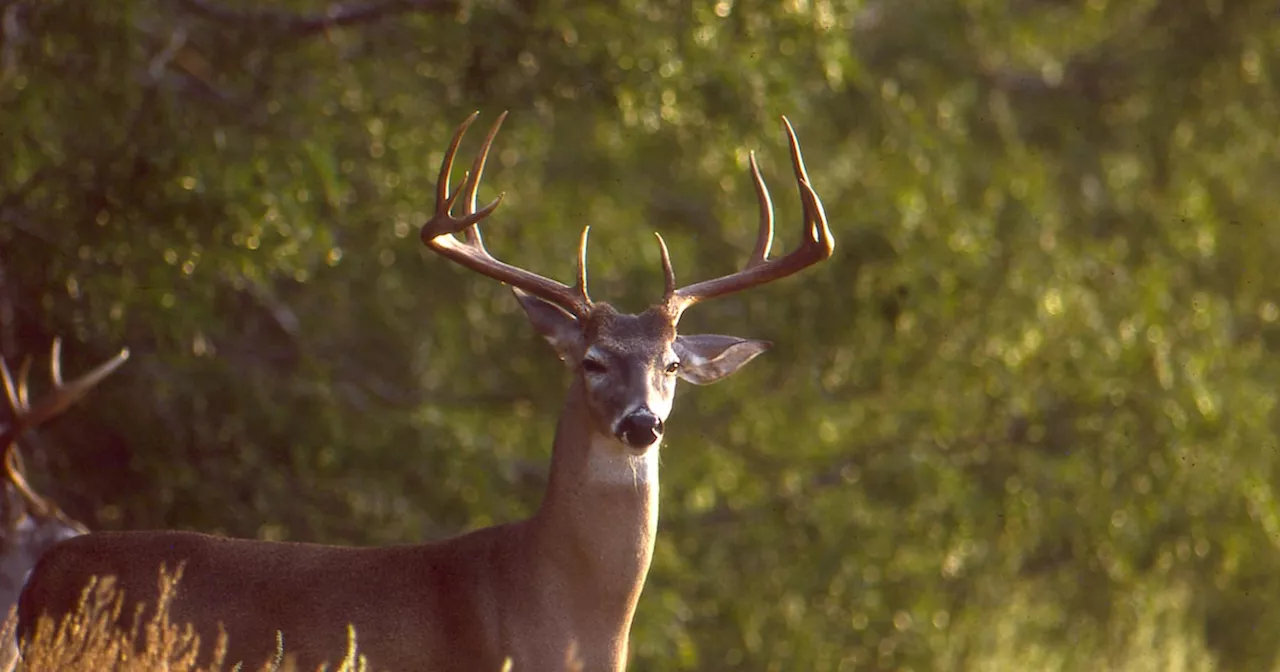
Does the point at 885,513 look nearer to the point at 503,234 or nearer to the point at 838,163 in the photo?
the point at 838,163

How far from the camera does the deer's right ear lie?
7.29 m

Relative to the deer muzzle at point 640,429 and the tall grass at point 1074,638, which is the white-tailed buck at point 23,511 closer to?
the deer muzzle at point 640,429

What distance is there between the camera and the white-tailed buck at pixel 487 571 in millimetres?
6723

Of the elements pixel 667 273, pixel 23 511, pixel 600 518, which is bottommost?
pixel 23 511

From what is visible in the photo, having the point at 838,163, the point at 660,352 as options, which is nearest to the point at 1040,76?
the point at 838,163

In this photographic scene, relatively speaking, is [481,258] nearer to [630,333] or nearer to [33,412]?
[630,333]

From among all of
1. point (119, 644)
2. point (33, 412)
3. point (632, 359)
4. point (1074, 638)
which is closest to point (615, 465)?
point (632, 359)

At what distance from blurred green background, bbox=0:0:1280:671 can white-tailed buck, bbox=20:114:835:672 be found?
2067 mm

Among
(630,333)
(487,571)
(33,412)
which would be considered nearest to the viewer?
(487,571)

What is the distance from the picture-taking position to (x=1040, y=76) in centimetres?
1716

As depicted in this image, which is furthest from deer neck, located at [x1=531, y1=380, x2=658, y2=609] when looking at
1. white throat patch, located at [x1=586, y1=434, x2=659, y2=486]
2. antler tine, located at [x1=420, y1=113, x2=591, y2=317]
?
antler tine, located at [x1=420, y1=113, x2=591, y2=317]

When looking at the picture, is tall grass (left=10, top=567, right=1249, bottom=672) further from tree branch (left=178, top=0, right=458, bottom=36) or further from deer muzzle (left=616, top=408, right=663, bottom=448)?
deer muzzle (left=616, top=408, right=663, bottom=448)

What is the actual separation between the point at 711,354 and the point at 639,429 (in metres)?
0.78

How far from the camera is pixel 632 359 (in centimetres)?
700
